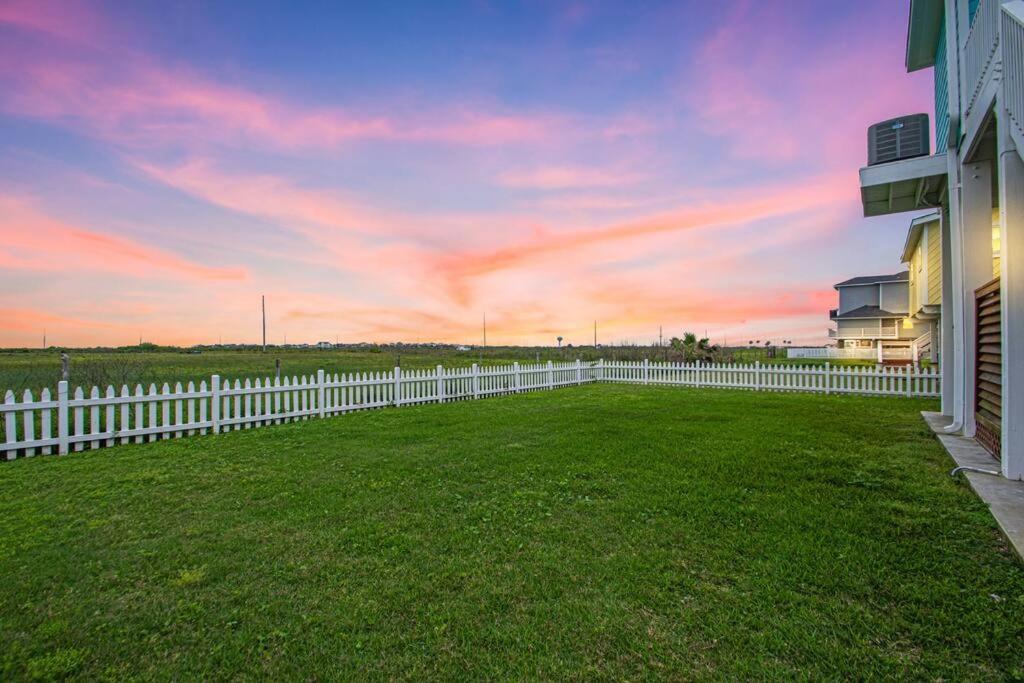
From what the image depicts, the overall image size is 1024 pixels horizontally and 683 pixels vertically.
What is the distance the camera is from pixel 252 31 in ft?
30.6

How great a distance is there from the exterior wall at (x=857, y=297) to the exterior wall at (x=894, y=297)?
1.07 metres

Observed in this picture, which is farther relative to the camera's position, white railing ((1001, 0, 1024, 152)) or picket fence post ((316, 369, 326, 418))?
picket fence post ((316, 369, 326, 418))

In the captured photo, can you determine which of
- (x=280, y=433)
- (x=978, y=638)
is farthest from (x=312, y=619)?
(x=280, y=433)

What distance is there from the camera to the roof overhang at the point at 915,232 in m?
17.4

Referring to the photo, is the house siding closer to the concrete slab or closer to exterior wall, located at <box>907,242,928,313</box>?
the concrete slab

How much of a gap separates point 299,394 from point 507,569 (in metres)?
7.89

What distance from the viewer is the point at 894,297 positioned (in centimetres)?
3186

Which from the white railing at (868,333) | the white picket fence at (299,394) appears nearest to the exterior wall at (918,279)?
the white picket fence at (299,394)

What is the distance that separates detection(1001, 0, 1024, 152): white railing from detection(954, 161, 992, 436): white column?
2.43m

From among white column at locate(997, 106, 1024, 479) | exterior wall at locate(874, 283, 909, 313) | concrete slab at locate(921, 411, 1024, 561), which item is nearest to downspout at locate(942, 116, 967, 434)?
concrete slab at locate(921, 411, 1024, 561)

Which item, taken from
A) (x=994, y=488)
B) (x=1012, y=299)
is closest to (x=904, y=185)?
(x=1012, y=299)

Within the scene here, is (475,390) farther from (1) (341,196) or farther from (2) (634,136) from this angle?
(2) (634,136)

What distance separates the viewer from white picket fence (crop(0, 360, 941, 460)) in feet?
21.0

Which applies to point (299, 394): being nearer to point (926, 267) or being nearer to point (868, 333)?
point (926, 267)
